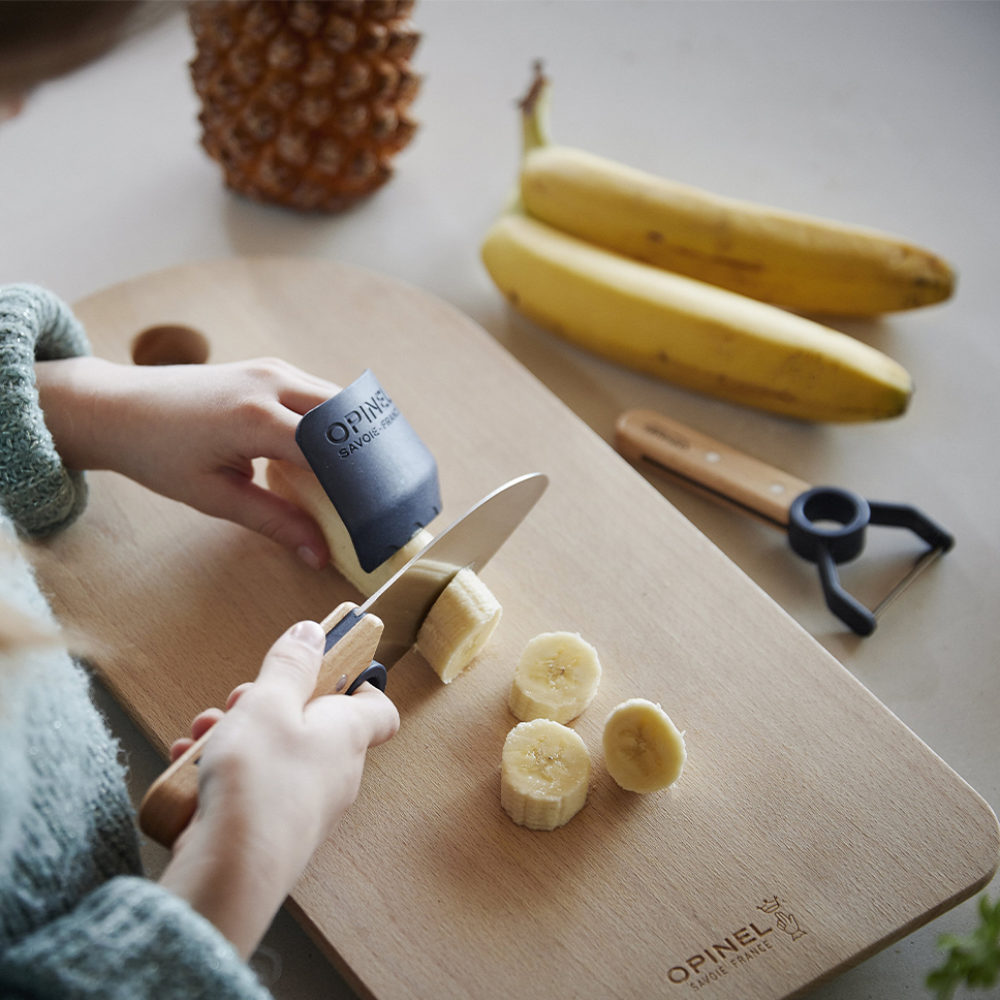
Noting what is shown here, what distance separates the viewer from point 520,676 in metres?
0.86

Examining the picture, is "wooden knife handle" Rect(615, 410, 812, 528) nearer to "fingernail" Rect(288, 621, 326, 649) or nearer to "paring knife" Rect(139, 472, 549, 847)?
"paring knife" Rect(139, 472, 549, 847)

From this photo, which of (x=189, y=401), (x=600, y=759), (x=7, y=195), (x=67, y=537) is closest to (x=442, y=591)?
(x=600, y=759)

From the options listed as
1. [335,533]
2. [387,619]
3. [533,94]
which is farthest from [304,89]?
[387,619]

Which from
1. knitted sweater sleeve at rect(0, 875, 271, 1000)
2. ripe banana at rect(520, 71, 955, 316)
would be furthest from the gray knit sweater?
ripe banana at rect(520, 71, 955, 316)

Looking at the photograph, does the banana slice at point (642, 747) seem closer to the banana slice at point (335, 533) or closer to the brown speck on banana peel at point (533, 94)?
the banana slice at point (335, 533)

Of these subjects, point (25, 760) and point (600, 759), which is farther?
point (600, 759)

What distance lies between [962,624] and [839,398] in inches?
12.0

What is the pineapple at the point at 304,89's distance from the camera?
1.19 m

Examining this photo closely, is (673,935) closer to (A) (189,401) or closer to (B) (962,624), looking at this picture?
(B) (962,624)

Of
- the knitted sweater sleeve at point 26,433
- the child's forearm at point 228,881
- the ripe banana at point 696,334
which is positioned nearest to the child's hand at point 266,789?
the child's forearm at point 228,881

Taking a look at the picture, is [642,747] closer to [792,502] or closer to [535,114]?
[792,502]

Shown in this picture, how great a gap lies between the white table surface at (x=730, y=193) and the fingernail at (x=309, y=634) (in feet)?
1.00

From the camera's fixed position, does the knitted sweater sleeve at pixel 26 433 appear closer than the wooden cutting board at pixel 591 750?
No

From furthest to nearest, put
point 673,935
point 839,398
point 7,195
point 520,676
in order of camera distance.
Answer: point 7,195, point 839,398, point 520,676, point 673,935
